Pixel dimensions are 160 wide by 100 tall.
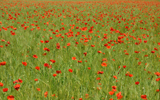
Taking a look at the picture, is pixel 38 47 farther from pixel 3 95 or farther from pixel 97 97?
pixel 97 97

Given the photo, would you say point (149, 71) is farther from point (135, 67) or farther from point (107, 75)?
point (107, 75)

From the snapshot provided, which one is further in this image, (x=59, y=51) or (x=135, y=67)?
(x=59, y=51)

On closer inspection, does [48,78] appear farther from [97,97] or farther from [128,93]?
[128,93]

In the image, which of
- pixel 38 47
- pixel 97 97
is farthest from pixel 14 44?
pixel 97 97

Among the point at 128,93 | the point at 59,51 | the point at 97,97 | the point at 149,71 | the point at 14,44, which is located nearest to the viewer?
the point at 97,97

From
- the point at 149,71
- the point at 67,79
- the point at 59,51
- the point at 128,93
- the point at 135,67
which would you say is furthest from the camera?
the point at 59,51

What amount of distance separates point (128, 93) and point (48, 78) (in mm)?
851

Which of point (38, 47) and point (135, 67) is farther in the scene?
point (38, 47)

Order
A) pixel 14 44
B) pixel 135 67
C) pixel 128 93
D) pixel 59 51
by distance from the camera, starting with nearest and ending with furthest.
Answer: pixel 128 93
pixel 135 67
pixel 59 51
pixel 14 44

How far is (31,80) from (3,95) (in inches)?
15.0

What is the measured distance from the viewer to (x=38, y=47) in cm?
309

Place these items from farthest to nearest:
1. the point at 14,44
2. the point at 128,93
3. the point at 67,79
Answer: the point at 14,44, the point at 67,79, the point at 128,93

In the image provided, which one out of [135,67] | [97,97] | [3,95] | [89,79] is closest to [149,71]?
[135,67]

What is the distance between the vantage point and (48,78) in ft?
6.52
